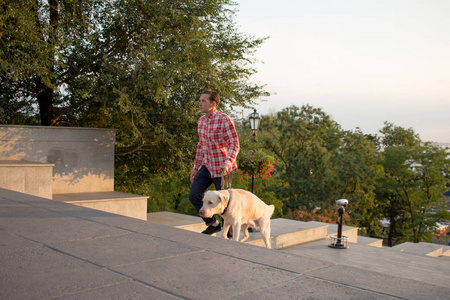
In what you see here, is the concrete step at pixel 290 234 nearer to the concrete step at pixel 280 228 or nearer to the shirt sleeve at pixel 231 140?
the concrete step at pixel 280 228

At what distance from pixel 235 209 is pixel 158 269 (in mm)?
2479

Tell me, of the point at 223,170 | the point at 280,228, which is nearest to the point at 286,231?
the point at 280,228

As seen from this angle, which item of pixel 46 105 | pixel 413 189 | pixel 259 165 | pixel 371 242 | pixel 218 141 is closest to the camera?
pixel 218 141

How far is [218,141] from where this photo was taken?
5828 mm

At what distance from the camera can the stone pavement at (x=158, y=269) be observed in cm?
248

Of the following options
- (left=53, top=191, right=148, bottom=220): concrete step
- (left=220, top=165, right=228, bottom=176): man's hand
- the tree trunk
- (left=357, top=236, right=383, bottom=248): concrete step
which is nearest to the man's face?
(left=220, top=165, right=228, bottom=176): man's hand

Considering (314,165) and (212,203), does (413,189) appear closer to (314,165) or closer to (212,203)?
(314,165)

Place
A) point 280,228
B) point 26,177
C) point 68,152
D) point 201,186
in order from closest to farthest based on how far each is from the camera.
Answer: point 201,186 < point 26,177 < point 68,152 < point 280,228

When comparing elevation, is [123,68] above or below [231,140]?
above

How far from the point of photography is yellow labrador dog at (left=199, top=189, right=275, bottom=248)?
512 cm

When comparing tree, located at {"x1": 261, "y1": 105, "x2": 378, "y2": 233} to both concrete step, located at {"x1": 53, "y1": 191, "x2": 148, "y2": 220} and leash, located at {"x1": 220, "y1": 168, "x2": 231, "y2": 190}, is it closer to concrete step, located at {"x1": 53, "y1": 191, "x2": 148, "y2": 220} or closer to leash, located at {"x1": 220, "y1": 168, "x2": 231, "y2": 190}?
concrete step, located at {"x1": 53, "y1": 191, "x2": 148, "y2": 220}

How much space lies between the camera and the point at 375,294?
8.13 ft

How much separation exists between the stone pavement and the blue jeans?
1.22m

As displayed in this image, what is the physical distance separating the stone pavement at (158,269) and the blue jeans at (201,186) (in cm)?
122
